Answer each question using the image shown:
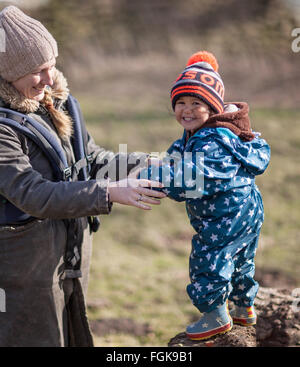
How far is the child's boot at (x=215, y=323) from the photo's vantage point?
2426mm

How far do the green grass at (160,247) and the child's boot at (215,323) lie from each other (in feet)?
4.51

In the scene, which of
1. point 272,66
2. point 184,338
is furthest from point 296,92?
point 184,338

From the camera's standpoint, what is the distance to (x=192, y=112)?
2.36m

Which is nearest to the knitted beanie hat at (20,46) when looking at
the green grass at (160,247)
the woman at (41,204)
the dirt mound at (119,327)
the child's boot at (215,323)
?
the woman at (41,204)

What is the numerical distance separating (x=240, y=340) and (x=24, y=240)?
119 cm

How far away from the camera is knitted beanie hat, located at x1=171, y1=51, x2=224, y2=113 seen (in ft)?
7.58

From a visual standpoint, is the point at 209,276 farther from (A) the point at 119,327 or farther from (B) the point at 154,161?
(A) the point at 119,327

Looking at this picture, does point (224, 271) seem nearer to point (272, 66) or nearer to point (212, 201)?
point (212, 201)

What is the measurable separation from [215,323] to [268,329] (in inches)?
24.4

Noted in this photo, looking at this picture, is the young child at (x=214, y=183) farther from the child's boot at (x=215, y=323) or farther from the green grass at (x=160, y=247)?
the green grass at (x=160, y=247)

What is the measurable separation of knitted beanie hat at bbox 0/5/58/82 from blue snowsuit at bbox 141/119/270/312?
0.71m

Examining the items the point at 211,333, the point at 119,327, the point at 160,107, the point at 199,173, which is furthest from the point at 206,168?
the point at 160,107

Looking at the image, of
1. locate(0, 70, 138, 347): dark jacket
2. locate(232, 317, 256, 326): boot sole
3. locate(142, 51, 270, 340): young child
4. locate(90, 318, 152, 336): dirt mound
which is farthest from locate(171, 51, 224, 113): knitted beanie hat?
locate(90, 318, 152, 336): dirt mound
